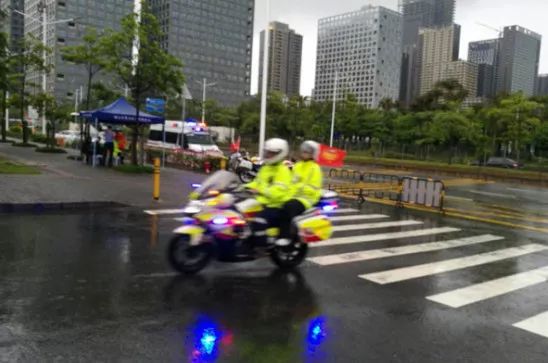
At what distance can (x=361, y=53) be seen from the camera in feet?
208

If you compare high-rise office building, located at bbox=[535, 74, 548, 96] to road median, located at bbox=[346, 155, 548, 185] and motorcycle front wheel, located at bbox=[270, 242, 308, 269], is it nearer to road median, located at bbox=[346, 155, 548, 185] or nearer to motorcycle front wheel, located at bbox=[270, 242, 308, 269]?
road median, located at bbox=[346, 155, 548, 185]

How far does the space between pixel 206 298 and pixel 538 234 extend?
8.94 m

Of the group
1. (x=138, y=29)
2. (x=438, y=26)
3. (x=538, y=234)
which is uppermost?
(x=438, y=26)

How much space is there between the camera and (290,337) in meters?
4.81

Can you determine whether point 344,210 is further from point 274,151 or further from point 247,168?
point 274,151

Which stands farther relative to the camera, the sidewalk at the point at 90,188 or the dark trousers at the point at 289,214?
the sidewalk at the point at 90,188

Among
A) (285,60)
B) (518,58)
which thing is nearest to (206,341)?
(285,60)

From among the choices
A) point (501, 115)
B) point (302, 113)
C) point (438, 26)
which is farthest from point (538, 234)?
point (438, 26)

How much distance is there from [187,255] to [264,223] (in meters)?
1.09

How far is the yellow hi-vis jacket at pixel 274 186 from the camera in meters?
6.94

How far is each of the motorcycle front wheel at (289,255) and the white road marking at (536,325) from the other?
3021mm

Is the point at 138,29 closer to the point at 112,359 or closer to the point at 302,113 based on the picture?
the point at 112,359

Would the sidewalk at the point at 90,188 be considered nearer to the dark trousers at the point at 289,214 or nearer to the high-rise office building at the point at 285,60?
the dark trousers at the point at 289,214

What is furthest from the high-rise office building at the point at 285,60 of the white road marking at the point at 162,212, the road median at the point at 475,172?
the white road marking at the point at 162,212
